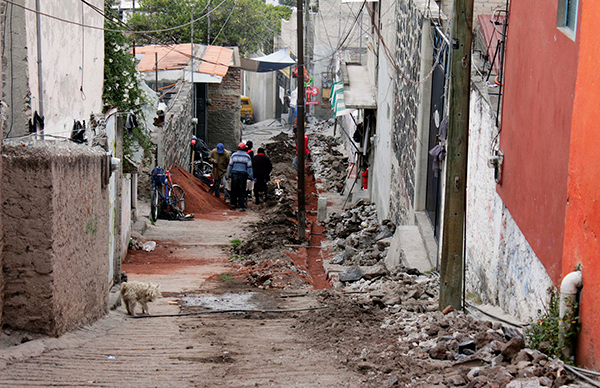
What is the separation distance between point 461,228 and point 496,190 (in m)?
0.71

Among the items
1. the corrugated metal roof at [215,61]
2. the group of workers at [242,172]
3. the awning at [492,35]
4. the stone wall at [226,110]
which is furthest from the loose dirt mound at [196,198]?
the awning at [492,35]

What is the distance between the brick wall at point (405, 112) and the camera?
498 inches

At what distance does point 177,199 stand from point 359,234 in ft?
18.2

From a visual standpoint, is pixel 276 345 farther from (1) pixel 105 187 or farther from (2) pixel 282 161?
(2) pixel 282 161

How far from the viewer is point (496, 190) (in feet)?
25.0

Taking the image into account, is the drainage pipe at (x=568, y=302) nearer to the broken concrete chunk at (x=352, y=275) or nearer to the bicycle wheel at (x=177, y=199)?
the broken concrete chunk at (x=352, y=275)

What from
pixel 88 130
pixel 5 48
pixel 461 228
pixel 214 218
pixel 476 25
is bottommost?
pixel 214 218

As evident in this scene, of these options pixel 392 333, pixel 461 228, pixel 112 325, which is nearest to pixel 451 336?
pixel 392 333

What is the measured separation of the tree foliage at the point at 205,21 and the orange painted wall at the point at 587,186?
31.9 metres

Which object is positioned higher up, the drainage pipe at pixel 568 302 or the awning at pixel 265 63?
the awning at pixel 265 63

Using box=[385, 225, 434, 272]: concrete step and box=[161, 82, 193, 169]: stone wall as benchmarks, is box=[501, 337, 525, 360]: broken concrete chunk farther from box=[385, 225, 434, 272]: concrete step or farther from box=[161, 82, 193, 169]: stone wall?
box=[161, 82, 193, 169]: stone wall

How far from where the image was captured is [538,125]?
6.18m

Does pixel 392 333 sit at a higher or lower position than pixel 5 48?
lower

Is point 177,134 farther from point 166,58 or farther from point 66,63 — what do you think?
point 66,63
